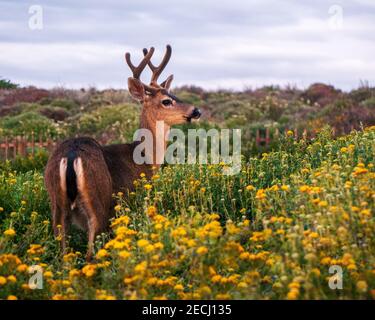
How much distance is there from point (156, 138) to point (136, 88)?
0.79 metres

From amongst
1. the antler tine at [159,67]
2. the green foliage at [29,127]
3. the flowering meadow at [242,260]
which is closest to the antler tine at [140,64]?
the antler tine at [159,67]

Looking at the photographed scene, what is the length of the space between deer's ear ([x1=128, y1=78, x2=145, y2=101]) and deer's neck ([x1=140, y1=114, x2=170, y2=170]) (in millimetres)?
300

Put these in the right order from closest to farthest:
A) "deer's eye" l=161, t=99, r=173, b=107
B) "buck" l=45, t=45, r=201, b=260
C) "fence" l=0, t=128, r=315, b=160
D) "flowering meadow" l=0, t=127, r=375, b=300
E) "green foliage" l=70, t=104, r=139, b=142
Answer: "flowering meadow" l=0, t=127, r=375, b=300 → "buck" l=45, t=45, r=201, b=260 → "deer's eye" l=161, t=99, r=173, b=107 → "fence" l=0, t=128, r=315, b=160 → "green foliage" l=70, t=104, r=139, b=142

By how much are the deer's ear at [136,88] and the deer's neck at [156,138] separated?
300 millimetres

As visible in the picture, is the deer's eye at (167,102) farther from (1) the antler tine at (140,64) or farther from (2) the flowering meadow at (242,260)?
(2) the flowering meadow at (242,260)

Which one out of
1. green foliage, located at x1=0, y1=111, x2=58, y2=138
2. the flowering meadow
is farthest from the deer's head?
green foliage, located at x1=0, y1=111, x2=58, y2=138

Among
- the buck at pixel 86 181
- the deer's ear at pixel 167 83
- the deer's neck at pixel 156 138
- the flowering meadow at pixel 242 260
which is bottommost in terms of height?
the flowering meadow at pixel 242 260

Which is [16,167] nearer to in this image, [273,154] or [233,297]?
[273,154]

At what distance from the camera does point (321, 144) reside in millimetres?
10125

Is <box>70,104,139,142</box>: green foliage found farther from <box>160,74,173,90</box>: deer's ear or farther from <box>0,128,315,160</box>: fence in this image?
<box>160,74,173,90</box>: deer's ear

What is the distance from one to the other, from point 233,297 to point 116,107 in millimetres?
23867

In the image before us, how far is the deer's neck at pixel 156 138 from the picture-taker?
31.6ft

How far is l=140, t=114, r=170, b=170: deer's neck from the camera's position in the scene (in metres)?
9.62

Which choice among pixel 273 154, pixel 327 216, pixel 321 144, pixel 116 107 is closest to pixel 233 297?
pixel 327 216
